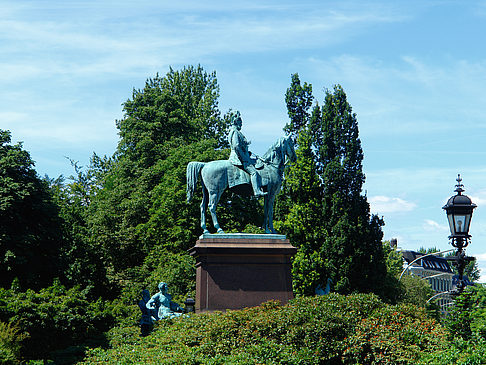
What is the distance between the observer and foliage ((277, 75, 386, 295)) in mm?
38219

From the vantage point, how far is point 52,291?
2541 centimetres

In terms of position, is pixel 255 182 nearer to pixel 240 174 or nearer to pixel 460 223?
pixel 240 174

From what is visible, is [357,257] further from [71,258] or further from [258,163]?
[258,163]

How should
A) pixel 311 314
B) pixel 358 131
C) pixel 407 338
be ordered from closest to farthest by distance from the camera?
pixel 407 338 → pixel 311 314 → pixel 358 131

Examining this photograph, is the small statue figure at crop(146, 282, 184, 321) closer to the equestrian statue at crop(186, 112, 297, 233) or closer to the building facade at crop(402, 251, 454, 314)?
the equestrian statue at crop(186, 112, 297, 233)

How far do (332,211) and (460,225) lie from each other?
2647 cm

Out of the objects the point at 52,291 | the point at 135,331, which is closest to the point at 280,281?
the point at 135,331

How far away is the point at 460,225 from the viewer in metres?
12.9

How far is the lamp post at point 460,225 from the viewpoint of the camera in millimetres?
12773

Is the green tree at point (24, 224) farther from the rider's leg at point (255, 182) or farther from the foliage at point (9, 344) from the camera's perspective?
the rider's leg at point (255, 182)

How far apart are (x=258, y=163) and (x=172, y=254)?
56.4ft

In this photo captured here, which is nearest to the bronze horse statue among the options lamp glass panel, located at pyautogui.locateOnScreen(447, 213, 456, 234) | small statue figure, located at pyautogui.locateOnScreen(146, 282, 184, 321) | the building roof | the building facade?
small statue figure, located at pyautogui.locateOnScreen(146, 282, 184, 321)

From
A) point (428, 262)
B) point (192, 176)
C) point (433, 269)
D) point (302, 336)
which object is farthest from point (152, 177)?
point (433, 269)

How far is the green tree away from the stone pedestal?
1439cm
